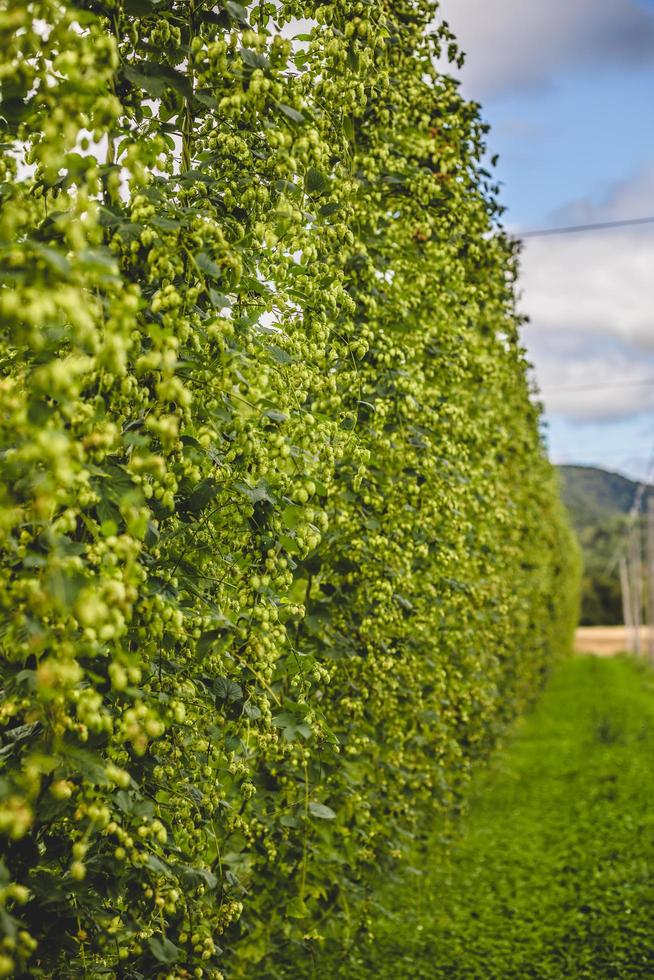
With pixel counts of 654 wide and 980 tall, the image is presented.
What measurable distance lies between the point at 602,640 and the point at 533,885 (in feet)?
140

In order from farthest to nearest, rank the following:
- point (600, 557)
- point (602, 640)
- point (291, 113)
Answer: point (600, 557)
point (602, 640)
point (291, 113)

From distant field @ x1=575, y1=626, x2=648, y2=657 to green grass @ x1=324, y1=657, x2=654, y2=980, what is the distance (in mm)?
29134

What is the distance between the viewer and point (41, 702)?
64.9 inches

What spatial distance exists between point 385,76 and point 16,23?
5.64ft

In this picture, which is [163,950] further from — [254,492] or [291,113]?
[291,113]

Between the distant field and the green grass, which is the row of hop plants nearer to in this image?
the green grass

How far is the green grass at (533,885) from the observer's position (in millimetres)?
4816

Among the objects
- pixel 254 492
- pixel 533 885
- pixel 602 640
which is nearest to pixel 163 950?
pixel 254 492

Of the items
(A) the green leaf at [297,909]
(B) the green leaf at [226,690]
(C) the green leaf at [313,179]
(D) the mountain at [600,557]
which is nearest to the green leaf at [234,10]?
(C) the green leaf at [313,179]

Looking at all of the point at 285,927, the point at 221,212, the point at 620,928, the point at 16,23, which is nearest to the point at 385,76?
the point at 221,212

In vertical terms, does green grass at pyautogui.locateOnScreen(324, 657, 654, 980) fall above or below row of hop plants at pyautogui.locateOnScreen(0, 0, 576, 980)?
below

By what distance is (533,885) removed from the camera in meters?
6.17

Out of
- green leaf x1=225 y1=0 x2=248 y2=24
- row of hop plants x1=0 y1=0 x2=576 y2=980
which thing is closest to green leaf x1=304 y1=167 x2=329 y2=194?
row of hop plants x1=0 y1=0 x2=576 y2=980

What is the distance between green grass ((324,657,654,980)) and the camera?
4816 millimetres
